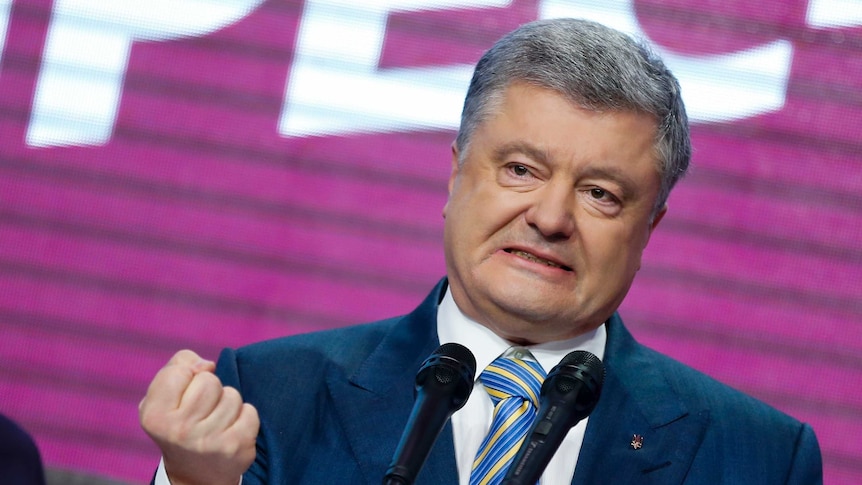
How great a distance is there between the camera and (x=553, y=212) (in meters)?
1.90

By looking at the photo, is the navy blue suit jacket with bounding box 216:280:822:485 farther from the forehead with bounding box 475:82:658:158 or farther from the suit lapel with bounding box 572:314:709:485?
the forehead with bounding box 475:82:658:158

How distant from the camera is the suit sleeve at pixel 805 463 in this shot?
82.3 inches

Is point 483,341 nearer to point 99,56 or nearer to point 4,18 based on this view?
point 99,56

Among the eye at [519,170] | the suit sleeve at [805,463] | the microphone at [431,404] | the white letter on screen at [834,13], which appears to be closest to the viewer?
the microphone at [431,404]

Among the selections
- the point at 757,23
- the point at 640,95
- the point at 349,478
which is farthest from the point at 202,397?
the point at 757,23

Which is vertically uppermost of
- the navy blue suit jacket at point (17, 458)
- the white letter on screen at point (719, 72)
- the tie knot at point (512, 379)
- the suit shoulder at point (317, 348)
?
the white letter on screen at point (719, 72)

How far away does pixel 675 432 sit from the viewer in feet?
6.69

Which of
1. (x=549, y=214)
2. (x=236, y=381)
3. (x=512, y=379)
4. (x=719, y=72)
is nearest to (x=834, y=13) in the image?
(x=719, y=72)

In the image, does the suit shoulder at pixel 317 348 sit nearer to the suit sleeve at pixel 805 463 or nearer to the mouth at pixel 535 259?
the mouth at pixel 535 259

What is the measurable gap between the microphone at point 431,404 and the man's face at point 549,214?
49 centimetres

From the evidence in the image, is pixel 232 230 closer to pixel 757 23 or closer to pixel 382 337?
pixel 382 337

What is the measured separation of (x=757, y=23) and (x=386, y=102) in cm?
99

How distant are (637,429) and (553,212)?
0.43m

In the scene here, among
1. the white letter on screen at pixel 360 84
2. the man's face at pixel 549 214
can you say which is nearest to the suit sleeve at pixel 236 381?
the man's face at pixel 549 214
